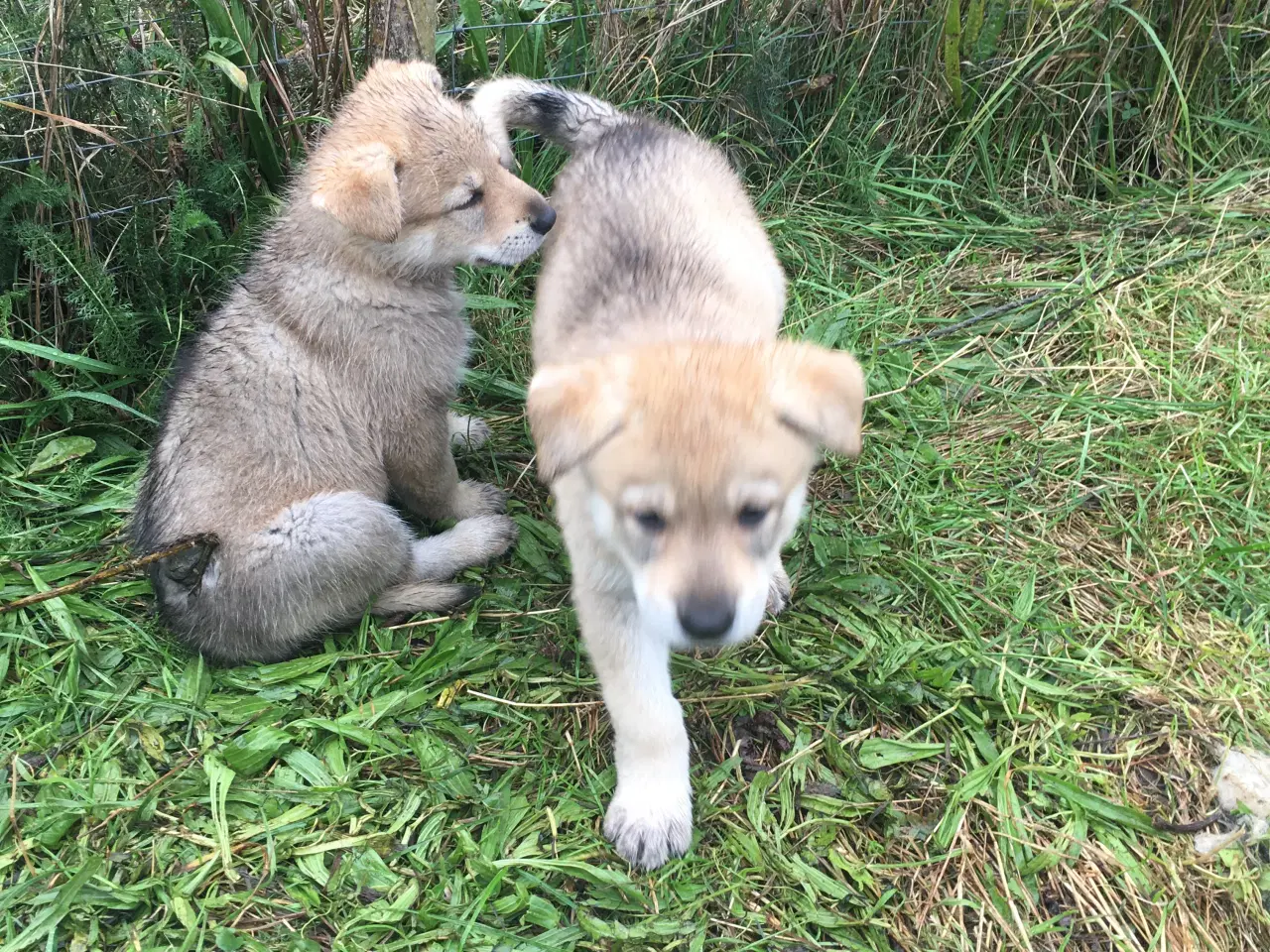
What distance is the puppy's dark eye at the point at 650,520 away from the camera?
6.21ft

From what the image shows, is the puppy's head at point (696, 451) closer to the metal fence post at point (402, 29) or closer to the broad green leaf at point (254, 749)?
the broad green leaf at point (254, 749)

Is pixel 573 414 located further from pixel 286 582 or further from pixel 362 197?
pixel 286 582

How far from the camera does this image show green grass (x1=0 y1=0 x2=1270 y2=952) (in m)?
2.37

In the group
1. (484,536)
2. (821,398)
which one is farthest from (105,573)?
(821,398)

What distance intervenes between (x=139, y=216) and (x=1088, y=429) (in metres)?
3.90

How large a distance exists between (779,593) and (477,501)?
125 centimetres

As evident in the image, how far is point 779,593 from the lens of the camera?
2.97 meters

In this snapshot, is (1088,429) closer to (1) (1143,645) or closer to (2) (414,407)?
(1) (1143,645)

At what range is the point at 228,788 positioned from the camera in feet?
8.56

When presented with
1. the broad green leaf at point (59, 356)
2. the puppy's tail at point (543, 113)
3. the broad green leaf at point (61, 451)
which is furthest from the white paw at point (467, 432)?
the broad green leaf at point (61, 451)

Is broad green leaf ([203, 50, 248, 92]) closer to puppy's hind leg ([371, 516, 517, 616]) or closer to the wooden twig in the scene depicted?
the wooden twig

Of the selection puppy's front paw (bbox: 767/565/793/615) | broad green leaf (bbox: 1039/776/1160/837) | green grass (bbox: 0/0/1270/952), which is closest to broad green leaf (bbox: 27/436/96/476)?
green grass (bbox: 0/0/1270/952)

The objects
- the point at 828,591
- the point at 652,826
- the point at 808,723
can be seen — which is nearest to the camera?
the point at 652,826

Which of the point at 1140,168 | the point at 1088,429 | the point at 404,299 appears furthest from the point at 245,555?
the point at 1140,168
